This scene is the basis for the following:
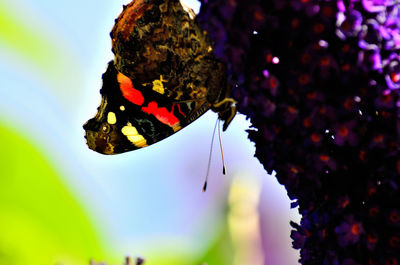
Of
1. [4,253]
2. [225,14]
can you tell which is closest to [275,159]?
[225,14]

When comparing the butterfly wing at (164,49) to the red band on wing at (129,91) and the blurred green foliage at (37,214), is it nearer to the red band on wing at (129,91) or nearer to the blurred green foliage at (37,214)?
the red band on wing at (129,91)

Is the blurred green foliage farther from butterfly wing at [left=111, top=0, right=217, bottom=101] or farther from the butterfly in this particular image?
butterfly wing at [left=111, top=0, right=217, bottom=101]

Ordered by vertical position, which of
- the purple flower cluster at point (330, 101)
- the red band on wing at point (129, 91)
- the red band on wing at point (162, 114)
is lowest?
the purple flower cluster at point (330, 101)

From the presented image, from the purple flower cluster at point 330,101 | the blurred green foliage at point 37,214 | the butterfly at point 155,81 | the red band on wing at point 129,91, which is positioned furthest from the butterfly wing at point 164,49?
the blurred green foliage at point 37,214

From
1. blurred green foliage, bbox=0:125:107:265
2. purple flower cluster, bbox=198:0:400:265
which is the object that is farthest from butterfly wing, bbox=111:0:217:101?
blurred green foliage, bbox=0:125:107:265

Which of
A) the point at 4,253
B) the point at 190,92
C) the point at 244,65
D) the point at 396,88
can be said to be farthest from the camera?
the point at 4,253

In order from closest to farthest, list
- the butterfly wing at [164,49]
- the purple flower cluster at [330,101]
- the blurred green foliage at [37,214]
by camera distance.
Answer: the purple flower cluster at [330,101] → the butterfly wing at [164,49] → the blurred green foliage at [37,214]

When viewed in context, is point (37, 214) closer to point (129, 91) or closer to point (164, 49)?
point (129, 91)

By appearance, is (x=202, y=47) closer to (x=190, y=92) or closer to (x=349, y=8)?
(x=190, y=92)
